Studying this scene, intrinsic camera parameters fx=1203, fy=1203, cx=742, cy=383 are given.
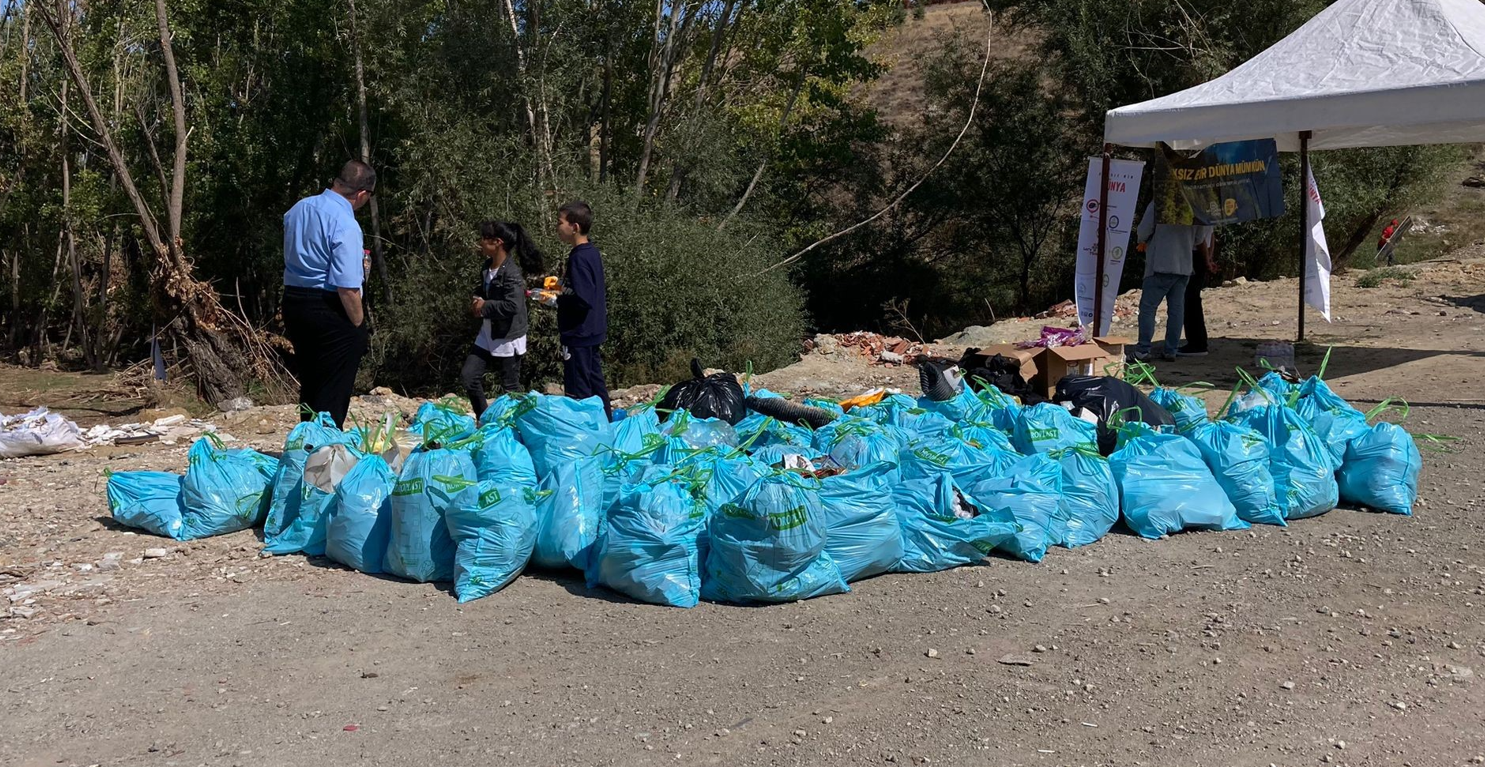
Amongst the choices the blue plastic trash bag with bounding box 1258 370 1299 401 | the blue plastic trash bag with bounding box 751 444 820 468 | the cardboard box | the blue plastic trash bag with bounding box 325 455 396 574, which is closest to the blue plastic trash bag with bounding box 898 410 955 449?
the blue plastic trash bag with bounding box 751 444 820 468

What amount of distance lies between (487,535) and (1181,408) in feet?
11.9

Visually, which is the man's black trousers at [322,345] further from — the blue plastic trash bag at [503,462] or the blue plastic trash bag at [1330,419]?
the blue plastic trash bag at [1330,419]

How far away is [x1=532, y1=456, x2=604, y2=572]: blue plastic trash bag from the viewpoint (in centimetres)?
453

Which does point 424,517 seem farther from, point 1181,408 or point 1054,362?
point 1054,362

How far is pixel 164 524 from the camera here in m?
5.22

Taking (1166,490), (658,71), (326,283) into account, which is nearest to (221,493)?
(326,283)

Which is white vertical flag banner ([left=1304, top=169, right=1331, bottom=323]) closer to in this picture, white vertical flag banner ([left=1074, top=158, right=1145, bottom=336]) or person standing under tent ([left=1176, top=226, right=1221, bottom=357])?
person standing under tent ([left=1176, top=226, right=1221, bottom=357])

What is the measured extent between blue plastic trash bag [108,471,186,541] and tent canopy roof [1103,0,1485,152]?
22.3 feet

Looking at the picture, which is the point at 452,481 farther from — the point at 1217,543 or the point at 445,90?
the point at 445,90

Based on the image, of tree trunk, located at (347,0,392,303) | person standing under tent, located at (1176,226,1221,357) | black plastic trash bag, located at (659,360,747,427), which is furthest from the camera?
tree trunk, located at (347,0,392,303)

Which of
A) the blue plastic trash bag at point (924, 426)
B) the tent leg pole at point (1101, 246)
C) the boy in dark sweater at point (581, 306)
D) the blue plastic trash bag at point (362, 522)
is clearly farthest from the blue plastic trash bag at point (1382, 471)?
the blue plastic trash bag at point (362, 522)

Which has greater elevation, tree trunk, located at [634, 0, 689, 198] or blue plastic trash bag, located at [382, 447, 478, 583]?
tree trunk, located at [634, 0, 689, 198]

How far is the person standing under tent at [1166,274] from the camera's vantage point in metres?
9.21

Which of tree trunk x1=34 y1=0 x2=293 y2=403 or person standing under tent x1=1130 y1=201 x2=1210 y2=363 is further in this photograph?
tree trunk x1=34 y1=0 x2=293 y2=403
